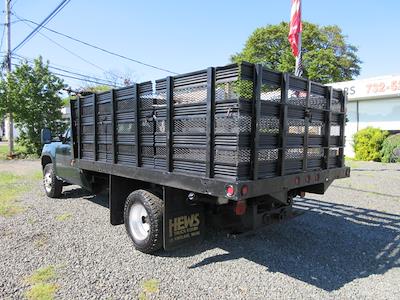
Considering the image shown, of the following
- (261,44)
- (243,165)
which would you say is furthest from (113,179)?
(261,44)

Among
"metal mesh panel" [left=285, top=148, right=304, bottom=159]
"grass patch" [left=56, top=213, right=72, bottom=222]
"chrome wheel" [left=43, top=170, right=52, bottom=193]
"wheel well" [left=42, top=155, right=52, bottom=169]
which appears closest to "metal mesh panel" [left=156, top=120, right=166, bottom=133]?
"metal mesh panel" [left=285, top=148, right=304, bottom=159]

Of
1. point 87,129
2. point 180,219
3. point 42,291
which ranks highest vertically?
point 87,129

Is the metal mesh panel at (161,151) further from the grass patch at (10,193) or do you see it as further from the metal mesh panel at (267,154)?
the grass patch at (10,193)

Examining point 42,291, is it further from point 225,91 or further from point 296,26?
point 296,26

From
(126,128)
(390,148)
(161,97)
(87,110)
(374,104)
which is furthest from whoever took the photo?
(374,104)

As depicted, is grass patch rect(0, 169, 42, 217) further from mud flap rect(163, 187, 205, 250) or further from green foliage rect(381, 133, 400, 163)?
green foliage rect(381, 133, 400, 163)

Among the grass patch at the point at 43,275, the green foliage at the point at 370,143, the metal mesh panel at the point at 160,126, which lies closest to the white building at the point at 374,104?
the green foliage at the point at 370,143

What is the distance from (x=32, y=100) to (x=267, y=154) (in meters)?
19.7

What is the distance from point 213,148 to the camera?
3740 mm

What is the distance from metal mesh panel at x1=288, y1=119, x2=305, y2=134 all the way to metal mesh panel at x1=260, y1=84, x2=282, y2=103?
0.31 m

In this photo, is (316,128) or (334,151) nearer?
(316,128)

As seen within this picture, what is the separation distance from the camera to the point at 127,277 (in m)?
4.05

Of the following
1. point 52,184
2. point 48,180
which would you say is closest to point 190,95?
point 52,184

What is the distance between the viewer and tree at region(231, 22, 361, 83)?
123 feet
